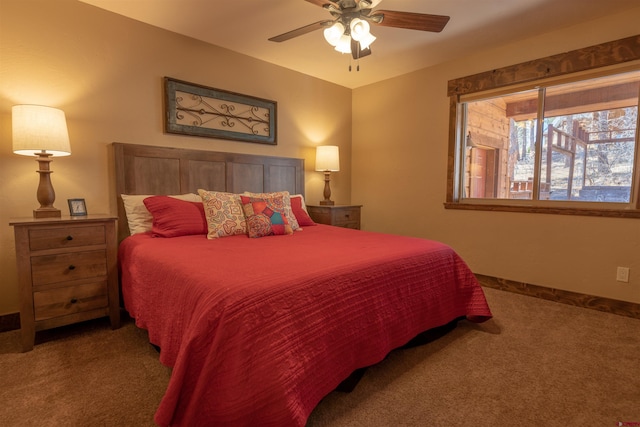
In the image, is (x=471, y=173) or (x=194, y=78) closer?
(x=194, y=78)

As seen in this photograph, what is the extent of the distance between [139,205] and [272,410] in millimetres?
2012

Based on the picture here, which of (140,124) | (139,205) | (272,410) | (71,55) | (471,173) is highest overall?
(71,55)

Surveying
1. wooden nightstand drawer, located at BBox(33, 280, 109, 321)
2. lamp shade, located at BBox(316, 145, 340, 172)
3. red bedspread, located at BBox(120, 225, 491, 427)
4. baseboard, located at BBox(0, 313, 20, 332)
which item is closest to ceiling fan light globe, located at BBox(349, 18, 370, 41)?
red bedspread, located at BBox(120, 225, 491, 427)

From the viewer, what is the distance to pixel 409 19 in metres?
1.93

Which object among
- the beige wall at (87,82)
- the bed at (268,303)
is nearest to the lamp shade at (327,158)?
the beige wall at (87,82)

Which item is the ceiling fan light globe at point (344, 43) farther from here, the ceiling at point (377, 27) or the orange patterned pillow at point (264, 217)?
the orange patterned pillow at point (264, 217)

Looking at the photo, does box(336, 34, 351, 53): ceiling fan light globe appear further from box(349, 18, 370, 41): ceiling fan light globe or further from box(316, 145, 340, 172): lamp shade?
box(316, 145, 340, 172): lamp shade

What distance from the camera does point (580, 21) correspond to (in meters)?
2.61

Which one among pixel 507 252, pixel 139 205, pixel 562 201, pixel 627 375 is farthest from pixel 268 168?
pixel 627 375

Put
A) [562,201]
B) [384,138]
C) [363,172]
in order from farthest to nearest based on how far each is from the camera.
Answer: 1. [363,172]
2. [384,138]
3. [562,201]

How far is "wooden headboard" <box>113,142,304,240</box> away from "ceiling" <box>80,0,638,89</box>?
1038 millimetres

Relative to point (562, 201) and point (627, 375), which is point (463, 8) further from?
point (627, 375)

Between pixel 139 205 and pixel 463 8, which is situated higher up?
pixel 463 8

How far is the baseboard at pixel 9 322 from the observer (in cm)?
221
